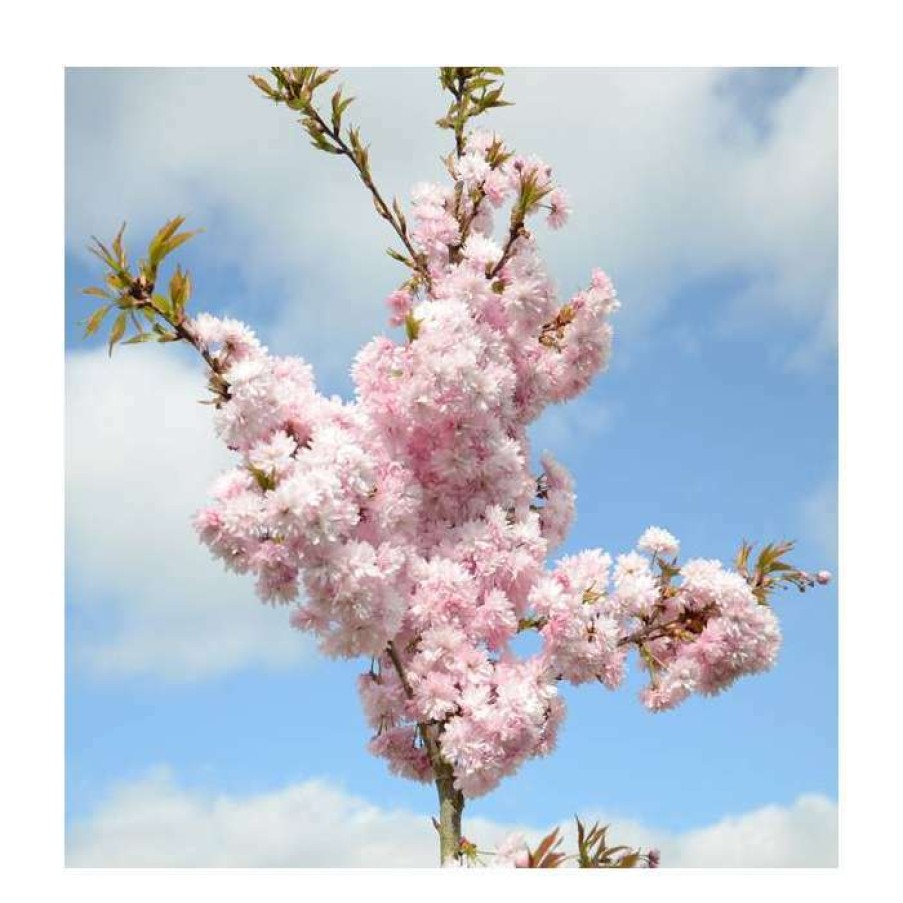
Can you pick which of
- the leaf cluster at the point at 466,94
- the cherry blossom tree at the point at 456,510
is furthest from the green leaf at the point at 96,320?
the leaf cluster at the point at 466,94

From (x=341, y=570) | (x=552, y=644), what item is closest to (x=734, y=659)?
(x=552, y=644)

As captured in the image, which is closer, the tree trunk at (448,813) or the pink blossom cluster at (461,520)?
the pink blossom cluster at (461,520)

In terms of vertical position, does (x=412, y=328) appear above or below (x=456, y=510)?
above

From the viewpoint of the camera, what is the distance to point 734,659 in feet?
14.2

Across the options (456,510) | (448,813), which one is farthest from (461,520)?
(448,813)

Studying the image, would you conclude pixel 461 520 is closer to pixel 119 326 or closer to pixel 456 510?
pixel 456 510

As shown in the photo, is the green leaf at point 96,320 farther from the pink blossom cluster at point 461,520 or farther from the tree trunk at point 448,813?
the tree trunk at point 448,813

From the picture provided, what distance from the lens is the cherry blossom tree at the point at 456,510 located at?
11.9 ft

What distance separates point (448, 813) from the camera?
4.13 m

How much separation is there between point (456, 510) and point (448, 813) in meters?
1.14

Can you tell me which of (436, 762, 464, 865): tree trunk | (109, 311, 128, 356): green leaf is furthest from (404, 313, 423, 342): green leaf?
(436, 762, 464, 865): tree trunk

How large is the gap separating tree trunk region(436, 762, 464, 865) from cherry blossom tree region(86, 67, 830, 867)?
11mm

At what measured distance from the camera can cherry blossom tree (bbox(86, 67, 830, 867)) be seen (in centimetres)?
362
